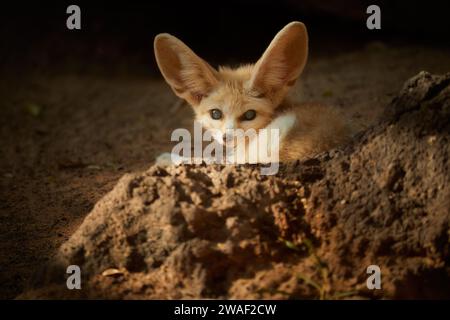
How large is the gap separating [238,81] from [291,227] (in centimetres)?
132

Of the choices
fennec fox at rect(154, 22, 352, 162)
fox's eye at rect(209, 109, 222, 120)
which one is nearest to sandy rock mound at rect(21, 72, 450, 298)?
fennec fox at rect(154, 22, 352, 162)

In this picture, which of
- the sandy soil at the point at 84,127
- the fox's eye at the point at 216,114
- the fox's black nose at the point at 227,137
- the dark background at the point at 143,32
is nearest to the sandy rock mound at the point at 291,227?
the sandy soil at the point at 84,127

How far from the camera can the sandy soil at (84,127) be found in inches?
121

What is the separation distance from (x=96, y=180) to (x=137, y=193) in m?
1.63

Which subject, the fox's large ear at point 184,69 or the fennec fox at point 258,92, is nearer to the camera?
the fennec fox at point 258,92

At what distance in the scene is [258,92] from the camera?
318 cm

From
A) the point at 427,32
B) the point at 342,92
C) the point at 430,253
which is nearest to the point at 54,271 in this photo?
the point at 430,253

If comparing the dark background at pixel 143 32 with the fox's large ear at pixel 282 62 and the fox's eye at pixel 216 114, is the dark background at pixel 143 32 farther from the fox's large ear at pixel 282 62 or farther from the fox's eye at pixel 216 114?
the fox's eye at pixel 216 114

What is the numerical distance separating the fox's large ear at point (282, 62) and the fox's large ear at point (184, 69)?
0.31 m

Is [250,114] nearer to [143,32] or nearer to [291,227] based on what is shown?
[291,227]

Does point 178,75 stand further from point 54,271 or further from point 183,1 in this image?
point 183,1

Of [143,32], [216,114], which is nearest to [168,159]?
[216,114]

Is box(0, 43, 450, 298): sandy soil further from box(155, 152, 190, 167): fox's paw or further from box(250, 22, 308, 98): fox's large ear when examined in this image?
box(250, 22, 308, 98): fox's large ear

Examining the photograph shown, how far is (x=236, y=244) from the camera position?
2.13m
